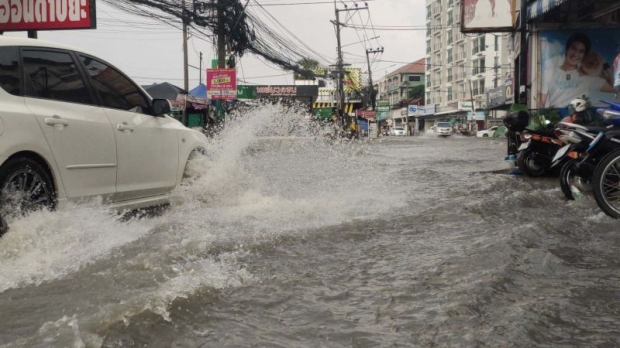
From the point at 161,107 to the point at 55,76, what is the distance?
104cm

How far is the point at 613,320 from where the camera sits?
2.49 meters

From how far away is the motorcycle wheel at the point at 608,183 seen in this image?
4.75m

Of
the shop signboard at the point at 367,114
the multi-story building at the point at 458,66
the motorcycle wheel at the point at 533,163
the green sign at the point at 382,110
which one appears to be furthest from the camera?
the green sign at the point at 382,110

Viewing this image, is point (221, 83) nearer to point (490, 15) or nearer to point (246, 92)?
point (490, 15)

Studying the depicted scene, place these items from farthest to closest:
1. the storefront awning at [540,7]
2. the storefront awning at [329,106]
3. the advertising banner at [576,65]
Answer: the storefront awning at [329,106] < the advertising banner at [576,65] < the storefront awning at [540,7]

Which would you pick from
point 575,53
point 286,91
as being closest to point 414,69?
point 286,91

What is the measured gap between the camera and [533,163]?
870 cm

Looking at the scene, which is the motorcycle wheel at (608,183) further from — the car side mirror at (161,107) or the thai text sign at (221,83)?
the thai text sign at (221,83)

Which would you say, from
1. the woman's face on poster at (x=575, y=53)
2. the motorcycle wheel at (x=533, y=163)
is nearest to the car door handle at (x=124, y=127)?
the motorcycle wheel at (x=533, y=163)

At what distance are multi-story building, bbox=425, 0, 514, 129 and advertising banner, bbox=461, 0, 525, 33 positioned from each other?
45.0m

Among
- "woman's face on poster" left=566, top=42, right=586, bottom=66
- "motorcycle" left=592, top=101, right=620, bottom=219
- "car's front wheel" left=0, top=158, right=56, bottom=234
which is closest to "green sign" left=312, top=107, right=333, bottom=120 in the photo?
"woman's face on poster" left=566, top=42, right=586, bottom=66

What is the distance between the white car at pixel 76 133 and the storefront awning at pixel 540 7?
756 centimetres

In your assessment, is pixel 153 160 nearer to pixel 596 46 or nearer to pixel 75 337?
pixel 75 337

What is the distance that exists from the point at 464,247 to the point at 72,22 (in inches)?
266
